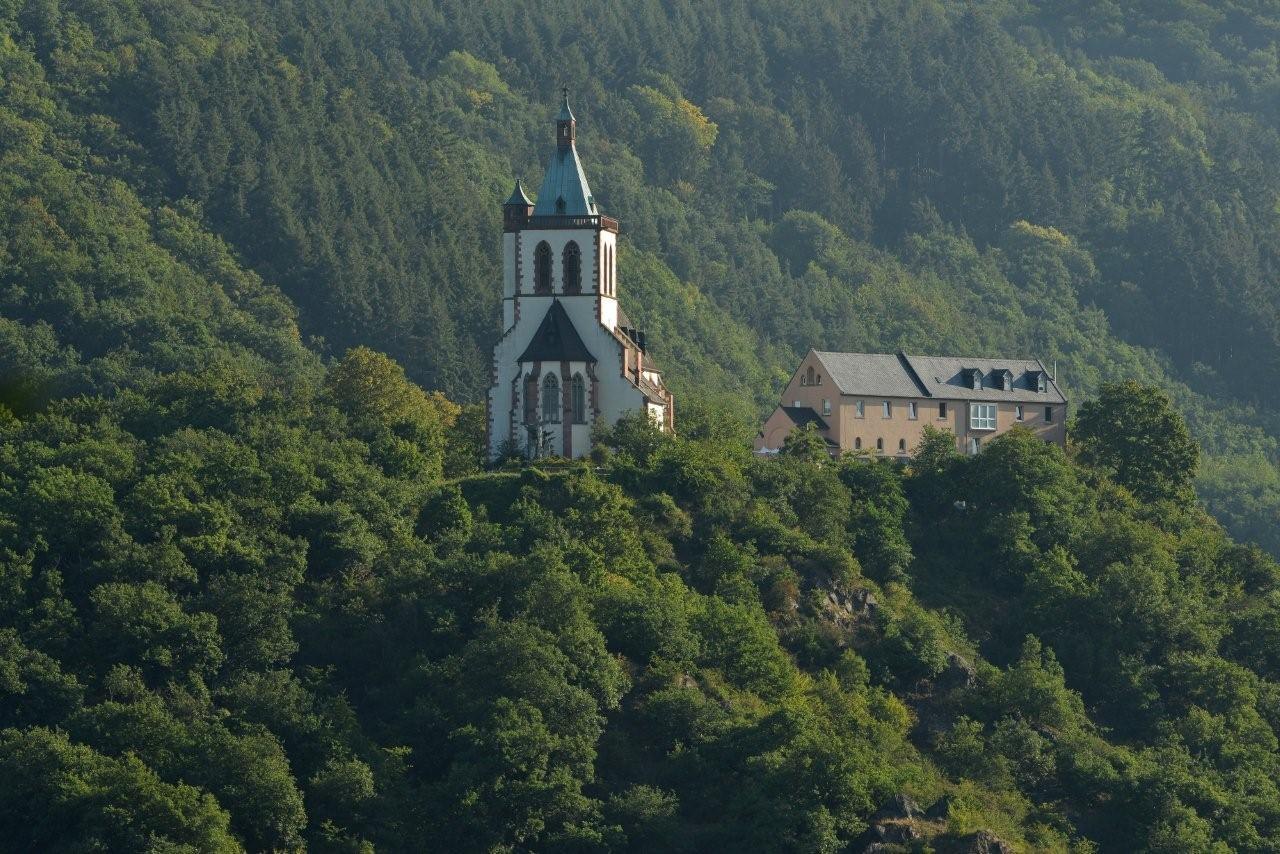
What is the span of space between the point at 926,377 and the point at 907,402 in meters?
1.89

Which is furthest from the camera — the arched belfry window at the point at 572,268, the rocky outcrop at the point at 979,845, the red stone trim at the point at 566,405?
the arched belfry window at the point at 572,268

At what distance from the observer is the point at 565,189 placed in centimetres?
11675

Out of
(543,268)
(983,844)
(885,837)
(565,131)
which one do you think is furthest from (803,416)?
(885,837)

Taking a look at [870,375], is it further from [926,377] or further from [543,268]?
[543,268]

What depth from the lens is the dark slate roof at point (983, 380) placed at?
12444 centimetres

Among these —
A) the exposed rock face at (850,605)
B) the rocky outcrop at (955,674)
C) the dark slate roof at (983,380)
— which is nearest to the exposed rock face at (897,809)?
the rocky outcrop at (955,674)

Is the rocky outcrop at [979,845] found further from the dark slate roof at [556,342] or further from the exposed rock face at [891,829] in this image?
the dark slate roof at [556,342]

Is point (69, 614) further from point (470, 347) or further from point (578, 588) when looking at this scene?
point (470, 347)

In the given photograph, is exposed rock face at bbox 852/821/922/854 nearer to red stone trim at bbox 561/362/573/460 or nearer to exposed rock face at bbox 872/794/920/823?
exposed rock face at bbox 872/794/920/823

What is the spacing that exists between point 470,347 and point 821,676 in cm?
6311

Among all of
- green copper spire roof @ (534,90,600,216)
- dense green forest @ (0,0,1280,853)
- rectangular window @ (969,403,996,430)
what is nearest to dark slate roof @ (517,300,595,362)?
dense green forest @ (0,0,1280,853)

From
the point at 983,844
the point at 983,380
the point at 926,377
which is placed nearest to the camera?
the point at 983,844

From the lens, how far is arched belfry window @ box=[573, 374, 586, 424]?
113m

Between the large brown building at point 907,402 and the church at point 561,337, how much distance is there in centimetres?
818
